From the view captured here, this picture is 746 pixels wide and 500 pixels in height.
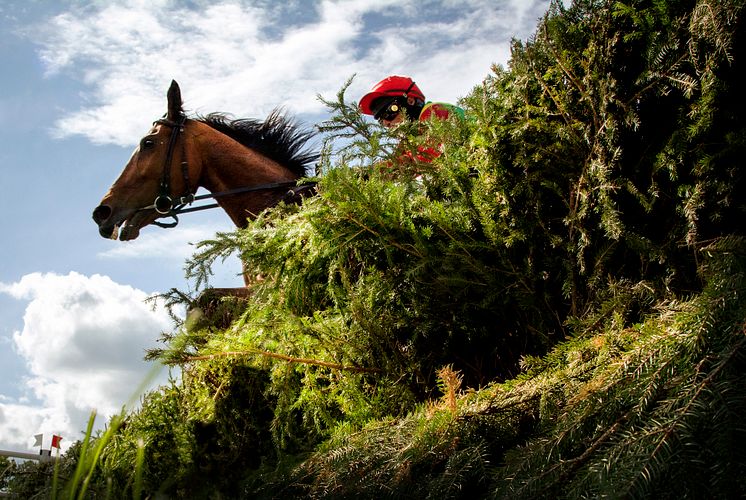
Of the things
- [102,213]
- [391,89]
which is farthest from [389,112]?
[102,213]

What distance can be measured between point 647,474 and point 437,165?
1701 millimetres

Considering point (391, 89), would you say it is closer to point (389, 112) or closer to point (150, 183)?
point (389, 112)

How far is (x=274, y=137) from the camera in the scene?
6809 mm

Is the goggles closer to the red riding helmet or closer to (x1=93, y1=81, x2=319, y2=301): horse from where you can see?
the red riding helmet

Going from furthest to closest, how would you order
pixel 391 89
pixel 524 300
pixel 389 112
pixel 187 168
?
pixel 391 89 → pixel 389 112 → pixel 187 168 → pixel 524 300

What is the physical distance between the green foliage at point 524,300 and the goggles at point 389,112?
12.4 ft

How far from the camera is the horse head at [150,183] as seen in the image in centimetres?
648

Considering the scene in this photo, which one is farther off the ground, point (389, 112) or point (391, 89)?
point (391, 89)

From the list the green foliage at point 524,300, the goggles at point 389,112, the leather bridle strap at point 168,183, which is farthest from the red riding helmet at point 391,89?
the green foliage at point 524,300

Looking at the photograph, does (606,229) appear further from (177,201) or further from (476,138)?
(177,201)

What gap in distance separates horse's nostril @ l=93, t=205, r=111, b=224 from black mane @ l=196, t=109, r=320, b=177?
1.31 metres

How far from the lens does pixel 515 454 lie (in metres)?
1.59

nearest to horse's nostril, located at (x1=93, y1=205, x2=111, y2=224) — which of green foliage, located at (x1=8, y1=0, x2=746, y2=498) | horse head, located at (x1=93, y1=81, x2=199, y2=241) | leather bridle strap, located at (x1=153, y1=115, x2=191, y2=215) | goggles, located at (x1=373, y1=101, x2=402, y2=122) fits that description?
horse head, located at (x1=93, y1=81, x2=199, y2=241)

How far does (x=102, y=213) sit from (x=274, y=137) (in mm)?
1878
